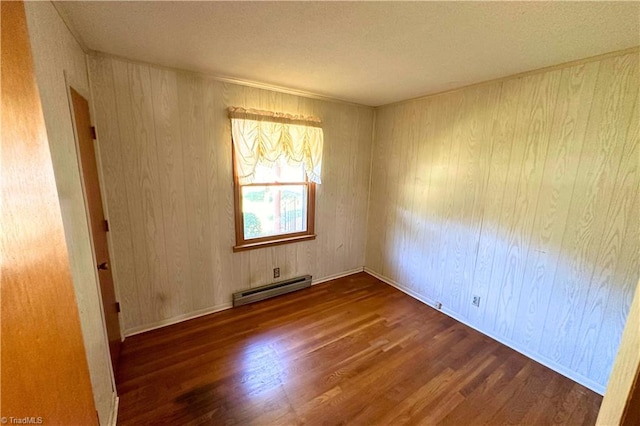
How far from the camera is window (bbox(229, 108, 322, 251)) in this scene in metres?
2.63

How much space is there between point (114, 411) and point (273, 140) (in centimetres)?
250

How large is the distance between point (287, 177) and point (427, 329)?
226 cm

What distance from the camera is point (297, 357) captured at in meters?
2.16

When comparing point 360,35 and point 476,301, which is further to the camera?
point 476,301

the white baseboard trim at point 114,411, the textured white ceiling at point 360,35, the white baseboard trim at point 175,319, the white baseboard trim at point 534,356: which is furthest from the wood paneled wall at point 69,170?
the white baseboard trim at point 534,356

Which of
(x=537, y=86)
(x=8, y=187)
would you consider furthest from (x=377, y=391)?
(x=537, y=86)

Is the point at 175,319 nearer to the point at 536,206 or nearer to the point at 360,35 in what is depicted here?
the point at 360,35

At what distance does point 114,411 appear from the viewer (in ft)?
5.29

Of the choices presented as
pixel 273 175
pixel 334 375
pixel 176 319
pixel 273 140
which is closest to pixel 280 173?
pixel 273 175

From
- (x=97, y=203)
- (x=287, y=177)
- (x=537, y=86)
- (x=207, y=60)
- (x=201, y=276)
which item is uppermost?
(x=207, y=60)

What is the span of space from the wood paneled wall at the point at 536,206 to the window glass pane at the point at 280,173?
139cm

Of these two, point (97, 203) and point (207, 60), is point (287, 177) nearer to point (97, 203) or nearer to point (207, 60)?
point (207, 60)

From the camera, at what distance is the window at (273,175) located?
8.63ft

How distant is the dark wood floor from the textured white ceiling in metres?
2.42
